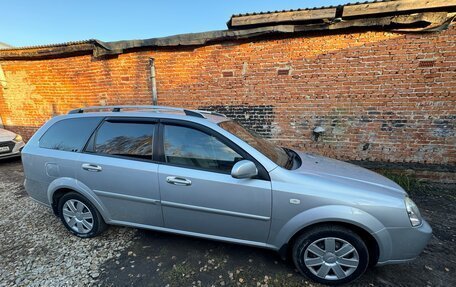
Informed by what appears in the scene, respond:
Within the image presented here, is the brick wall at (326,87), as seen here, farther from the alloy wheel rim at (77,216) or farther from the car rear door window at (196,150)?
the alloy wheel rim at (77,216)

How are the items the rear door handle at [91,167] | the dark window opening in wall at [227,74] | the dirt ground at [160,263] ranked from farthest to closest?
1. the dark window opening in wall at [227,74]
2. the rear door handle at [91,167]
3. the dirt ground at [160,263]

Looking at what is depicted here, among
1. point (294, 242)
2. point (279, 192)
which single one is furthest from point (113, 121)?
point (294, 242)

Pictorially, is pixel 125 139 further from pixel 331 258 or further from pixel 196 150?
pixel 331 258

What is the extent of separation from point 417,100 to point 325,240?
12.0 ft

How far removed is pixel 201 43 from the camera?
452cm

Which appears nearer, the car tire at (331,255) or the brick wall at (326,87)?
the car tire at (331,255)

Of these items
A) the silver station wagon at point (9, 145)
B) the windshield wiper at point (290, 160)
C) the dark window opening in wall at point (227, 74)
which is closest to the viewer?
the windshield wiper at point (290, 160)

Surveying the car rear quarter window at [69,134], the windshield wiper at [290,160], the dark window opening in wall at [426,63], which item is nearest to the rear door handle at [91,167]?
the car rear quarter window at [69,134]

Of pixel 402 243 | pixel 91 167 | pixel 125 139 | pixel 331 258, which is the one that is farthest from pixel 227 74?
pixel 402 243

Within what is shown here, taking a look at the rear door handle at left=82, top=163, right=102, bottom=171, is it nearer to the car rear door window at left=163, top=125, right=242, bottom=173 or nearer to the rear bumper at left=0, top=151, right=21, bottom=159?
the car rear door window at left=163, top=125, right=242, bottom=173

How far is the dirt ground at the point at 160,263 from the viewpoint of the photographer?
2057 millimetres

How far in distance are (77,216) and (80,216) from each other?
45 mm

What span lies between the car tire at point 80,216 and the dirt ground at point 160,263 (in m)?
0.11

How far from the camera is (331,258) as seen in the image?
1.96 metres
